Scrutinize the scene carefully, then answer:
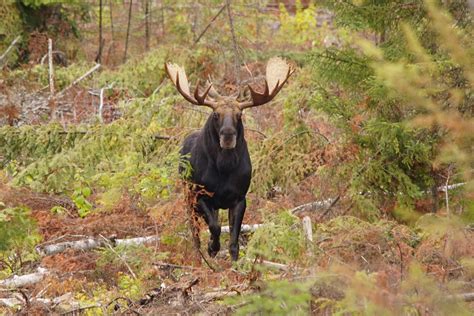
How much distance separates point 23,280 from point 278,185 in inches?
189

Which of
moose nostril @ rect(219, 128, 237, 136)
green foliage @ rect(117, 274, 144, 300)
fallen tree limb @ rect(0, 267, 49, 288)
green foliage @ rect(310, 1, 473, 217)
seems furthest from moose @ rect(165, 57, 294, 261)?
fallen tree limb @ rect(0, 267, 49, 288)

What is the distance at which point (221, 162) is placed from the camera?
10.3m

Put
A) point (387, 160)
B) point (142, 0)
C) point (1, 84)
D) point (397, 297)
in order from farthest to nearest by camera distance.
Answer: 1. point (142, 0)
2. point (1, 84)
3. point (387, 160)
4. point (397, 297)

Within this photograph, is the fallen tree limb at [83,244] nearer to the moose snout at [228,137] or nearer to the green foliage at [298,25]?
the moose snout at [228,137]

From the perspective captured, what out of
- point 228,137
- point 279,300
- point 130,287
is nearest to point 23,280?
point 130,287

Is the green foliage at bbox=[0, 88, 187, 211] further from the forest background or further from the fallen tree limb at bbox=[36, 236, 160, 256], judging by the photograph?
the fallen tree limb at bbox=[36, 236, 160, 256]

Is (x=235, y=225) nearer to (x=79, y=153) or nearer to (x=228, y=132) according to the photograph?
(x=228, y=132)

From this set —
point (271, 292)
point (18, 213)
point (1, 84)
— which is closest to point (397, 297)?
point (271, 292)

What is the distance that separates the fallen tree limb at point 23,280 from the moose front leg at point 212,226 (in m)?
1.96

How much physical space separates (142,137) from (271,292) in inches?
286

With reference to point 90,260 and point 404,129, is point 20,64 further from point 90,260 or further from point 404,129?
point 404,129

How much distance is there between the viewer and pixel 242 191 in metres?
10.5

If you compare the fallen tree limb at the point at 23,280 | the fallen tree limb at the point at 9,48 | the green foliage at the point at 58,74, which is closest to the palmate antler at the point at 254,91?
the fallen tree limb at the point at 23,280

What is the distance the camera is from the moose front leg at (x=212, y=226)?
1034cm
